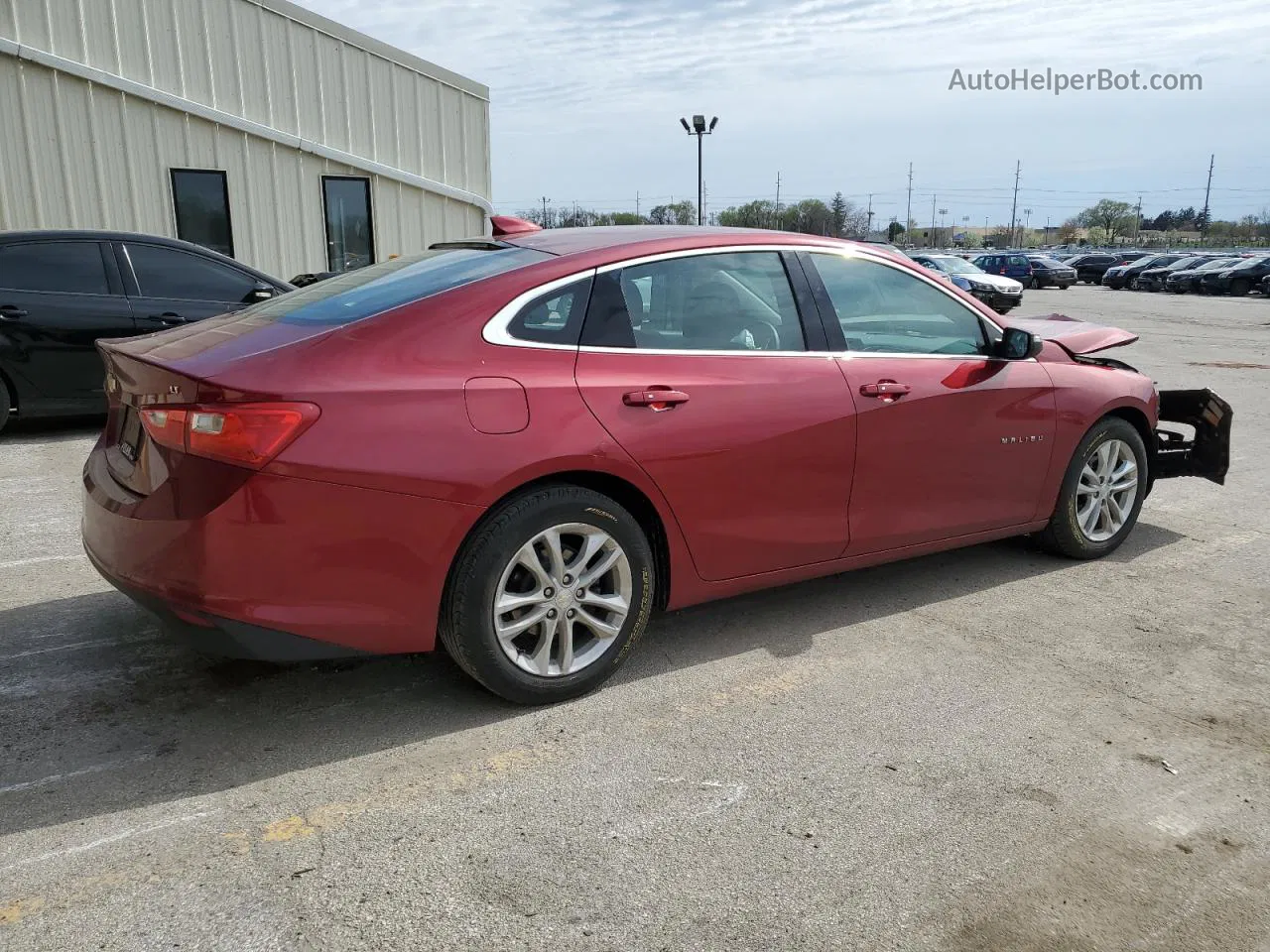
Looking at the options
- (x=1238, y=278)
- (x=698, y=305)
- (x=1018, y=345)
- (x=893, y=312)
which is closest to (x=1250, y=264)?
(x=1238, y=278)

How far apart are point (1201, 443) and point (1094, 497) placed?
110 cm

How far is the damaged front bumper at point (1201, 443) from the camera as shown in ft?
18.4

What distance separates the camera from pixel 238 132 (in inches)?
549

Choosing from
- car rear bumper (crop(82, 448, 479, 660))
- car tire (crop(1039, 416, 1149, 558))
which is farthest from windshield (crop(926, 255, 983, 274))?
car rear bumper (crop(82, 448, 479, 660))

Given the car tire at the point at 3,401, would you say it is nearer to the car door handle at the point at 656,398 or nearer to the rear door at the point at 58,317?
the rear door at the point at 58,317

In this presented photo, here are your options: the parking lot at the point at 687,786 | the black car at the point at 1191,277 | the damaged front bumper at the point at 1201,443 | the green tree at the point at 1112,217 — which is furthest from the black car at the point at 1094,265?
the green tree at the point at 1112,217

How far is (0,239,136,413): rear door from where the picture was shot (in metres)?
7.51

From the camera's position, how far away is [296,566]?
9.68ft

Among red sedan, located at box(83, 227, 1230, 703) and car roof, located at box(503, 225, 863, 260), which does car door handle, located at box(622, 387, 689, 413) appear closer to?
red sedan, located at box(83, 227, 1230, 703)

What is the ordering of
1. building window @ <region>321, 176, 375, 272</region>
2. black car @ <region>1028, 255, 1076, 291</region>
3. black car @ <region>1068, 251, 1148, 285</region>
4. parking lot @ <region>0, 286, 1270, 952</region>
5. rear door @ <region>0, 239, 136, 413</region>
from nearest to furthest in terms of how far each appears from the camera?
parking lot @ <region>0, 286, 1270, 952</region>
rear door @ <region>0, 239, 136, 413</region>
building window @ <region>321, 176, 375, 272</region>
black car @ <region>1028, 255, 1076, 291</region>
black car @ <region>1068, 251, 1148, 285</region>

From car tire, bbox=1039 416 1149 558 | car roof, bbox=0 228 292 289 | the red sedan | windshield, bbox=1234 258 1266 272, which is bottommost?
car tire, bbox=1039 416 1149 558

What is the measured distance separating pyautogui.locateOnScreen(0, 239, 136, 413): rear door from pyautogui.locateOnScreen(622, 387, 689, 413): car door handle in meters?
5.82

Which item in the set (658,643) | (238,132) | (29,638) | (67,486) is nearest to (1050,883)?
(658,643)

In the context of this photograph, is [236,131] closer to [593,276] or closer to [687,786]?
[593,276]
